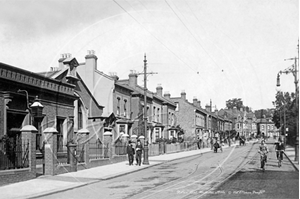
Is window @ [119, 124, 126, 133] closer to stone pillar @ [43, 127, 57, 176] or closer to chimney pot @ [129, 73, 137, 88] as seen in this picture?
chimney pot @ [129, 73, 137, 88]

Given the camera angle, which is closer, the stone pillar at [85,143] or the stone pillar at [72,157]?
the stone pillar at [72,157]

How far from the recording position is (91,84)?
29375 mm

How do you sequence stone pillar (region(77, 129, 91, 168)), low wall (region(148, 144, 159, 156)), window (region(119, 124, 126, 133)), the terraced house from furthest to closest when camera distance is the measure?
low wall (region(148, 144, 159, 156))
window (region(119, 124, 126, 133))
stone pillar (region(77, 129, 91, 168))
the terraced house

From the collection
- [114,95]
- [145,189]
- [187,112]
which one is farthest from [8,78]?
[187,112]

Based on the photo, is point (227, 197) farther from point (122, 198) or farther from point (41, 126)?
point (41, 126)

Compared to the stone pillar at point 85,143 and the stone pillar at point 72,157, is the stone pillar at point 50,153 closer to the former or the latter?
the stone pillar at point 72,157

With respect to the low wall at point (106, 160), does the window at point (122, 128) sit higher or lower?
higher

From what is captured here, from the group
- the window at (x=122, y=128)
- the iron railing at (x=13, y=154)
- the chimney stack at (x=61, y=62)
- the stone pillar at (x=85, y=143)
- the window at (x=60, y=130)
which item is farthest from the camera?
the window at (x=122, y=128)

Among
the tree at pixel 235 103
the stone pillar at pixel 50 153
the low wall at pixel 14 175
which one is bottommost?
the low wall at pixel 14 175

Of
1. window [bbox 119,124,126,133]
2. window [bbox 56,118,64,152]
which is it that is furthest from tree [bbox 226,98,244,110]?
window [bbox 119,124,126,133]

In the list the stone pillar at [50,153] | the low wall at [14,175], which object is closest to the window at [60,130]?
the stone pillar at [50,153]

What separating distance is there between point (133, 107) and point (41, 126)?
16.6 meters

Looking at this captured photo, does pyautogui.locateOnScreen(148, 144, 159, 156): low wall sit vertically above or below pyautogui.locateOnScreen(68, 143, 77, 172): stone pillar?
below

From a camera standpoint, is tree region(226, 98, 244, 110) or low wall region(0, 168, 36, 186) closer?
tree region(226, 98, 244, 110)
